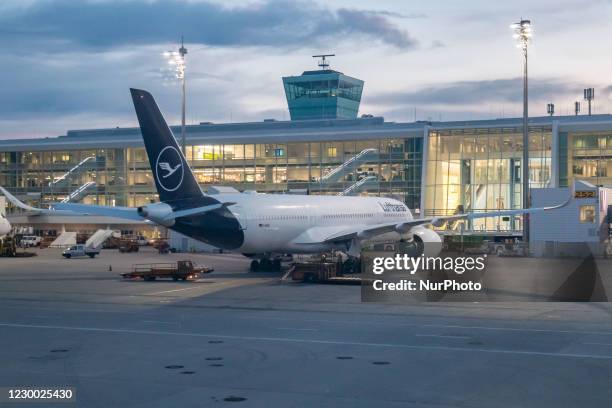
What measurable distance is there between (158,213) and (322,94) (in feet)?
296

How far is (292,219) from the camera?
53.5 m

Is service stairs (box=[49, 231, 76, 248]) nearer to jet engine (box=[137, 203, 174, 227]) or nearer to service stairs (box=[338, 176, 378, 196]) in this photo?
service stairs (box=[338, 176, 378, 196])

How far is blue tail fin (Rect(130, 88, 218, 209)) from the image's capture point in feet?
152

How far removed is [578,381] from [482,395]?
297 centimetres

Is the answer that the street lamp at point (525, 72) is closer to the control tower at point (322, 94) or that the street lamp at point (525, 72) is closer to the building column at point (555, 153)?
the building column at point (555, 153)

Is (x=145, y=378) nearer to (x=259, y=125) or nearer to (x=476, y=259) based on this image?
(x=476, y=259)

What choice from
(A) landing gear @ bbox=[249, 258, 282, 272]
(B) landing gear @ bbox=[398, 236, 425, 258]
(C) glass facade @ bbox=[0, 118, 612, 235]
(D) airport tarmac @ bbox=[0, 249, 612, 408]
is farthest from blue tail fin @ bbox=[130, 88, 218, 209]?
(C) glass facade @ bbox=[0, 118, 612, 235]

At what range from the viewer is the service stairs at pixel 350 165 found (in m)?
97.9

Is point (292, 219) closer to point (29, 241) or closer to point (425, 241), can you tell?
point (425, 241)

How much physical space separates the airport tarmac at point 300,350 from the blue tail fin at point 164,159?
6.81m

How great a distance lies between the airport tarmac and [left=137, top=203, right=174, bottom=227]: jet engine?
17.1 ft

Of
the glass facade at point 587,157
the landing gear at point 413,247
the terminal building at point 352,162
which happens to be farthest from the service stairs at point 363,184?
the landing gear at point 413,247

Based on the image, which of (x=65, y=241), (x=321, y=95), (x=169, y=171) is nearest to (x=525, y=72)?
(x=169, y=171)

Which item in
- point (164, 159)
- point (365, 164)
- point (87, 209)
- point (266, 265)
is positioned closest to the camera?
point (87, 209)
